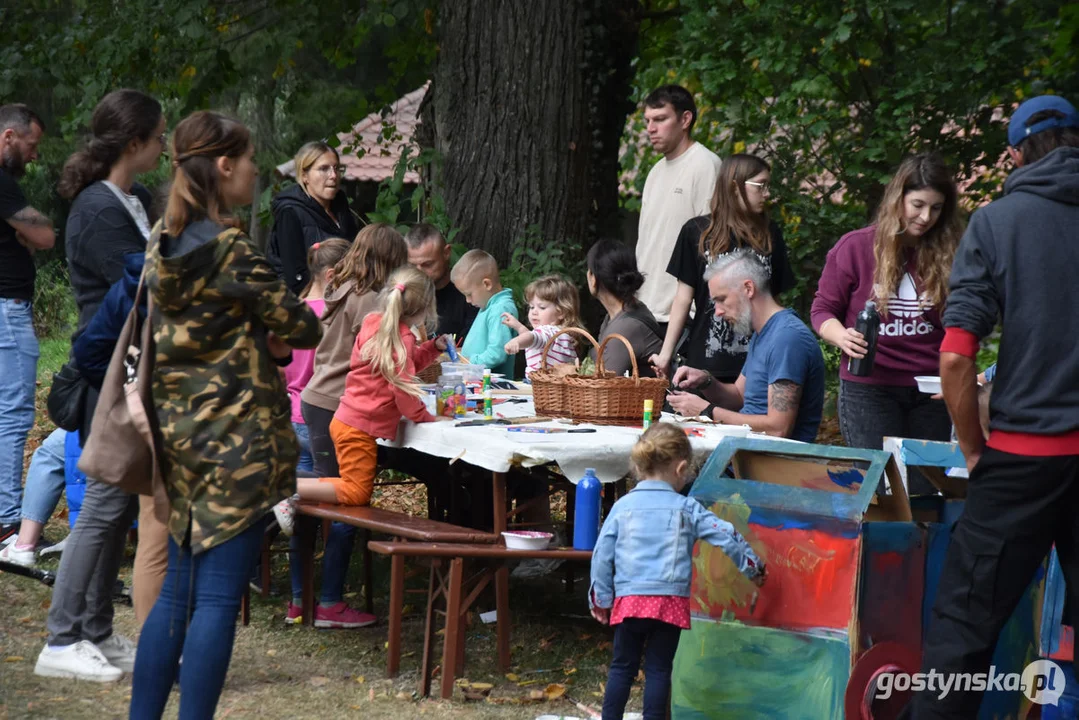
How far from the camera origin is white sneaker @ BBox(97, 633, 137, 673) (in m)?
4.87

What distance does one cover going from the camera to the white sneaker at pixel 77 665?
4711mm

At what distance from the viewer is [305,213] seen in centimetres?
738

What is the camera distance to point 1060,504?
3492 millimetres

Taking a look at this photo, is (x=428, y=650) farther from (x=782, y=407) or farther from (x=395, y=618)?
(x=782, y=407)

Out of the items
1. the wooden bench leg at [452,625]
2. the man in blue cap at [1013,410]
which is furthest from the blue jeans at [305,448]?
the man in blue cap at [1013,410]

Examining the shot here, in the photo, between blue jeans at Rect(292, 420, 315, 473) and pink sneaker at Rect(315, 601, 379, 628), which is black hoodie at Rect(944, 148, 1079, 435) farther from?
blue jeans at Rect(292, 420, 315, 473)

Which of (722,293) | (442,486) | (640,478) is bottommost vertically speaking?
(442,486)

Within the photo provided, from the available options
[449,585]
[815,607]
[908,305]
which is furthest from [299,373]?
[815,607]

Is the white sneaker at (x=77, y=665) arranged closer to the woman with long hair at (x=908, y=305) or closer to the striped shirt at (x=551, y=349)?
the striped shirt at (x=551, y=349)

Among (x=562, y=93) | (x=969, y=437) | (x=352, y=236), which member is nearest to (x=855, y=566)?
(x=969, y=437)

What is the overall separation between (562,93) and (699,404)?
4.06 m

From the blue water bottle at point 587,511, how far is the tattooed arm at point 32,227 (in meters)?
2.88

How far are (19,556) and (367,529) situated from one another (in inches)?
77.8

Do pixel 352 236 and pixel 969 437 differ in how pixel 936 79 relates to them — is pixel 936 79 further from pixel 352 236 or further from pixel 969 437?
pixel 969 437
